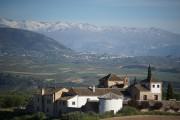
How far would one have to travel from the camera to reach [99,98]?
51844 millimetres

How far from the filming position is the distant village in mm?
51656

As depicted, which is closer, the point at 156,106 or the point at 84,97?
the point at 156,106

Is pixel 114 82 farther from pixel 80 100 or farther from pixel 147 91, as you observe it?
pixel 80 100

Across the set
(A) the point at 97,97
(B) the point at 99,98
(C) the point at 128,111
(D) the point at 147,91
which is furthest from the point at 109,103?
(D) the point at 147,91

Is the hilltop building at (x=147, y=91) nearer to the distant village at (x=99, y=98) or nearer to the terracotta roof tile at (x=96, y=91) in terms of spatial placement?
the distant village at (x=99, y=98)

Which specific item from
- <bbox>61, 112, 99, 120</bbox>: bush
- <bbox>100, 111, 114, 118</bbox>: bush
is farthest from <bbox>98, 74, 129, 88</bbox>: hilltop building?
<bbox>61, 112, 99, 120</bbox>: bush

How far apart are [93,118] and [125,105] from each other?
528cm

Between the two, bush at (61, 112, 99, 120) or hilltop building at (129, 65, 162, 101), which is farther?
hilltop building at (129, 65, 162, 101)

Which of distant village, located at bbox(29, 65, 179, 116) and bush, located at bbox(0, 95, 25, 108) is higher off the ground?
distant village, located at bbox(29, 65, 179, 116)

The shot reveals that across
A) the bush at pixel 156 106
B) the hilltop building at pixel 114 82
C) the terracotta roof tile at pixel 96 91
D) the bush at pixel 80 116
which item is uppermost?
the hilltop building at pixel 114 82

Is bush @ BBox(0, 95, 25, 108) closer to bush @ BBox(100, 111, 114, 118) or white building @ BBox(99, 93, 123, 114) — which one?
white building @ BBox(99, 93, 123, 114)

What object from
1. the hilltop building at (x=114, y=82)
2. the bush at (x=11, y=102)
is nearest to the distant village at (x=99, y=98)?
the hilltop building at (x=114, y=82)

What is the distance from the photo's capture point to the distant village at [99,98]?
169 ft

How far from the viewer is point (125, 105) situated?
5328 centimetres
